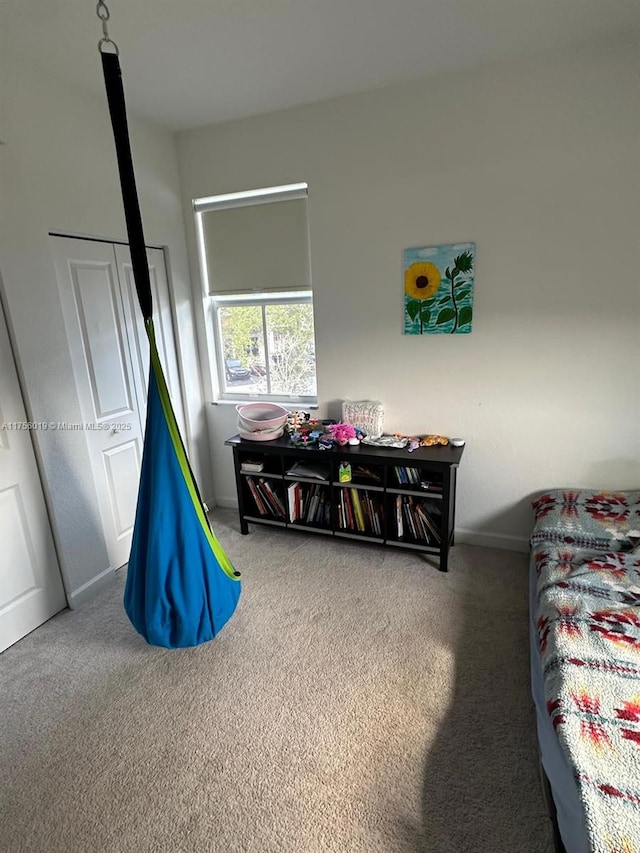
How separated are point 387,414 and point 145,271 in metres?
1.76

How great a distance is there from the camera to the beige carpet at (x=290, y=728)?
136cm

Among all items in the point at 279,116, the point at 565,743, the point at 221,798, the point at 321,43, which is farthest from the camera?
the point at 279,116

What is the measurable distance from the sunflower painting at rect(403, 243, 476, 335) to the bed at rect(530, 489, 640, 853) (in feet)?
4.00

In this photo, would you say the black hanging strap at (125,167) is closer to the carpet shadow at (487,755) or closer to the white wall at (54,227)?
the white wall at (54,227)

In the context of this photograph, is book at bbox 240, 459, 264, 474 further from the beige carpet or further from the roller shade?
the roller shade

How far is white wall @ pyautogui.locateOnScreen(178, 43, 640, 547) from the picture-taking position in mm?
2221

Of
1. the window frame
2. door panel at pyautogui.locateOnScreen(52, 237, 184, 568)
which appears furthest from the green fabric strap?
the window frame

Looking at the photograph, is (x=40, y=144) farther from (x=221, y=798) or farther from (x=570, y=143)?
(x=221, y=798)

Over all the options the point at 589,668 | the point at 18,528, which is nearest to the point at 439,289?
the point at 589,668

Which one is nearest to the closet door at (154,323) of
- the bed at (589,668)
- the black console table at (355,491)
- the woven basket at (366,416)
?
the black console table at (355,491)

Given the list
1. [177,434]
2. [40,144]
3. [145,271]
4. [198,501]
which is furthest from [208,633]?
[40,144]

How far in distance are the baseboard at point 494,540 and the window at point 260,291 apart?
1.40 meters

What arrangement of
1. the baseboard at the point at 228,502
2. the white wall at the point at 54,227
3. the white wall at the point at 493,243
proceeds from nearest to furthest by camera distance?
the white wall at the point at 54,227, the white wall at the point at 493,243, the baseboard at the point at 228,502

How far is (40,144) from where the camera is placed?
214 cm
